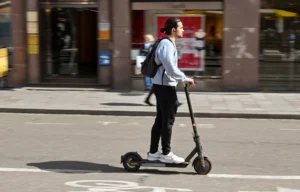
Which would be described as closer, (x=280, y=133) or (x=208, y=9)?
(x=280, y=133)

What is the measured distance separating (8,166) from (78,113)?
199 inches

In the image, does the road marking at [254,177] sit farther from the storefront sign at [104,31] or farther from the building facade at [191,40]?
the storefront sign at [104,31]

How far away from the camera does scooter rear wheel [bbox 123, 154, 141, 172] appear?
625 centimetres

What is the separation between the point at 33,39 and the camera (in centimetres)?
1510

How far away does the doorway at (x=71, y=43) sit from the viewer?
51.8 ft

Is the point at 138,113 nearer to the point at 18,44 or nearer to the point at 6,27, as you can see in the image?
the point at 18,44

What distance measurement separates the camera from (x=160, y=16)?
15039 mm

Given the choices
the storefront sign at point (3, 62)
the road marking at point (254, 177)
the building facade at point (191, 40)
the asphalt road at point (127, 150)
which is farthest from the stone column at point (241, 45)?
the road marking at point (254, 177)

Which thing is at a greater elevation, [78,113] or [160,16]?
[160,16]

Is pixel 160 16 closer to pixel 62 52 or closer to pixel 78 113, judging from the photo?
pixel 62 52

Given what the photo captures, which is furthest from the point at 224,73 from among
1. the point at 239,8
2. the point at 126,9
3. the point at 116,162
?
the point at 116,162

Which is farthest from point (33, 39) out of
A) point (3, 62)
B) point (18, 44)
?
point (3, 62)

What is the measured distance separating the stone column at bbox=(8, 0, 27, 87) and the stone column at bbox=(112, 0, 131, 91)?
2784 mm

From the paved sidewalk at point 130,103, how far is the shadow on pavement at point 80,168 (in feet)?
15.7
